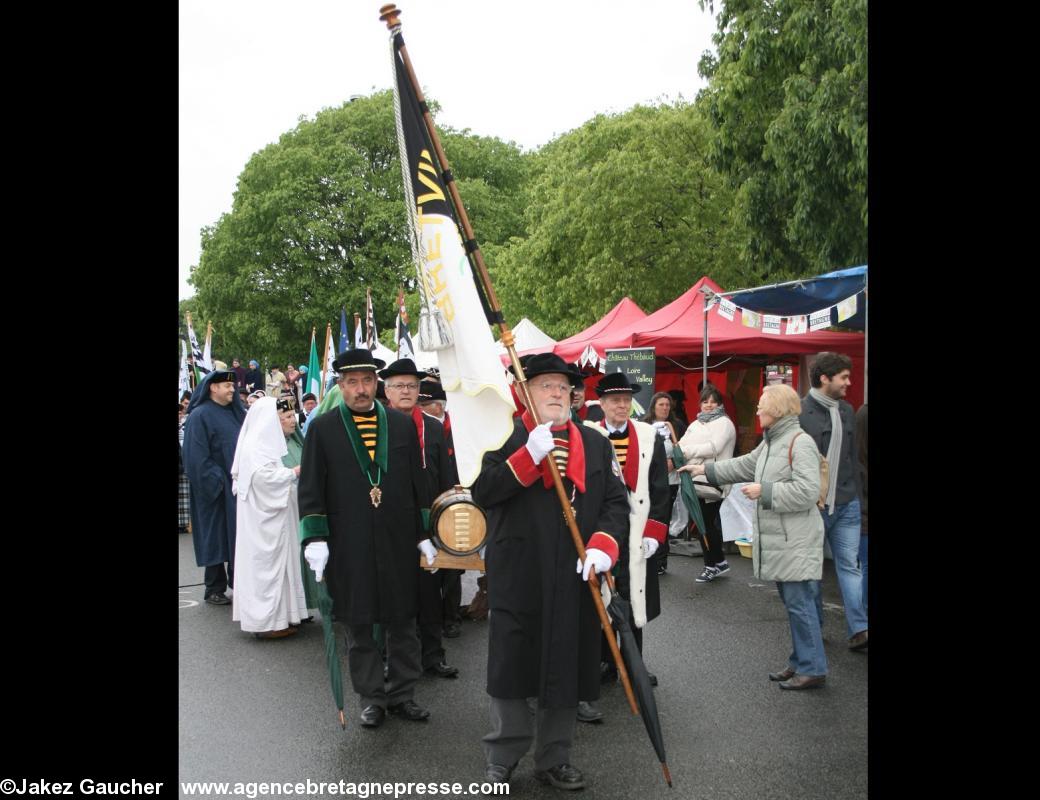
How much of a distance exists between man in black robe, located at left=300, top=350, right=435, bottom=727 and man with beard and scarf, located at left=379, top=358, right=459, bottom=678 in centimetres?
24

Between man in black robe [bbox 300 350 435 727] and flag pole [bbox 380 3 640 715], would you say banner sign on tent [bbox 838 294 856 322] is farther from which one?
flag pole [bbox 380 3 640 715]

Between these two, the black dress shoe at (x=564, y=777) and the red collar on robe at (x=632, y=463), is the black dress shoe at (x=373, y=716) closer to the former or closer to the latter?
the black dress shoe at (x=564, y=777)

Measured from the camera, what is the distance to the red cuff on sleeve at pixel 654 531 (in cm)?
563

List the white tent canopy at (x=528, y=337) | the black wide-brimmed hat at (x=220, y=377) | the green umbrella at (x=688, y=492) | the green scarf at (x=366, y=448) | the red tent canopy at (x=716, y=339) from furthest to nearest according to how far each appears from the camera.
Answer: the white tent canopy at (x=528, y=337) → the red tent canopy at (x=716, y=339) → the black wide-brimmed hat at (x=220, y=377) → the green umbrella at (x=688, y=492) → the green scarf at (x=366, y=448)

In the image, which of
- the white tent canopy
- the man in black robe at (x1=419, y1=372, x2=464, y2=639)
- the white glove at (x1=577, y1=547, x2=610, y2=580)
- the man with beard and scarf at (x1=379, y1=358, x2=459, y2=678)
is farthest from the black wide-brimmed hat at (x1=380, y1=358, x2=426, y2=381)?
the white tent canopy

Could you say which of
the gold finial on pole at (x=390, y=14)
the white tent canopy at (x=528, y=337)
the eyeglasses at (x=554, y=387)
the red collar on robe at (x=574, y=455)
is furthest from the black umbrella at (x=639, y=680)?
the white tent canopy at (x=528, y=337)

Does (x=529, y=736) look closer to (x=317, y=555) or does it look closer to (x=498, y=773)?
(x=498, y=773)

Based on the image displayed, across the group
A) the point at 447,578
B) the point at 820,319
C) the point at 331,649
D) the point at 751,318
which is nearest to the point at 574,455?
the point at 331,649

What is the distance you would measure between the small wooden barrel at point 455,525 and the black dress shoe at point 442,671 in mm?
1039

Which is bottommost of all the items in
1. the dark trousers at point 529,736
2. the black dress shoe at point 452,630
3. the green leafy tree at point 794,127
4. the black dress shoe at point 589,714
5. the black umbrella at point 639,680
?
the black dress shoe at point 452,630

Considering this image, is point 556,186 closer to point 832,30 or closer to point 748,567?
point 832,30
